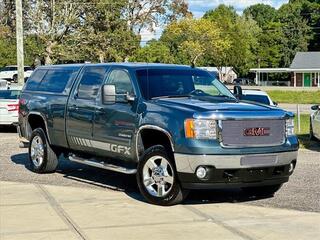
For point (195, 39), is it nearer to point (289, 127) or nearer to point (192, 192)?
point (192, 192)

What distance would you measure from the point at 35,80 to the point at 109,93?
3.16 meters

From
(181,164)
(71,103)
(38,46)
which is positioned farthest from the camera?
(38,46)

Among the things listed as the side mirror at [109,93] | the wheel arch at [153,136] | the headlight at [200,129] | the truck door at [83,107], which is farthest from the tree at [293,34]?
the headlight at [200,129]

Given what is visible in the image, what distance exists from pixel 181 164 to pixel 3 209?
7.61 ft

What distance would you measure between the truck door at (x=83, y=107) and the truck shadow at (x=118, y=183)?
2.03ft

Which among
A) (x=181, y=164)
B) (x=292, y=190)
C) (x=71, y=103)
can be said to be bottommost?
(x=292, y=190)

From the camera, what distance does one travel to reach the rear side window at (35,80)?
11447 millimetres

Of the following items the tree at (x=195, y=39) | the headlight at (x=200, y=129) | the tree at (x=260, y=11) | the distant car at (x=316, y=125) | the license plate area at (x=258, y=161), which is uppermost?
the tree at (x=260, y=11)

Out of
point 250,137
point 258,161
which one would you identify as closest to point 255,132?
point 250,137

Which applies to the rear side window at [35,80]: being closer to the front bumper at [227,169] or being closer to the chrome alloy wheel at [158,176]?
the chrome alloy wheel at [158,176]

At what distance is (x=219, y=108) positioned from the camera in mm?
8078

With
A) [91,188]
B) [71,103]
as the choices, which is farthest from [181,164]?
[71,103]

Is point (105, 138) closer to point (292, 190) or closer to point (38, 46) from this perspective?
point (292, 190)

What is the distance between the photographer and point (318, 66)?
83000 mm
